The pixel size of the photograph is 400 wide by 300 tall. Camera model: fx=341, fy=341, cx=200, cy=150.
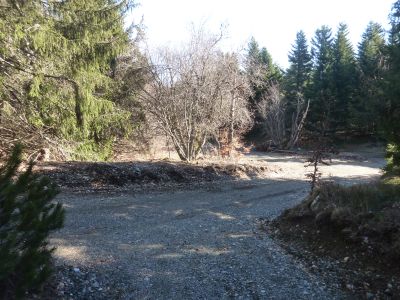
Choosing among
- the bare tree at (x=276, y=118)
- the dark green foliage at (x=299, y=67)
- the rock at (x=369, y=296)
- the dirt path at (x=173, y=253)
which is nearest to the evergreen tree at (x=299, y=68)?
the dark green foliage at (x=299, y=67)

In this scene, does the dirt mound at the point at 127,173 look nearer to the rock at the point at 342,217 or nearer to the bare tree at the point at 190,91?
the bare tree at the point at 190,91

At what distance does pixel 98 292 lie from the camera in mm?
4168

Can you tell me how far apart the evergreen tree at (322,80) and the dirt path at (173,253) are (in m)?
31.2

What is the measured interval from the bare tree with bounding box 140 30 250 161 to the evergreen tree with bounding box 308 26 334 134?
75.2ft

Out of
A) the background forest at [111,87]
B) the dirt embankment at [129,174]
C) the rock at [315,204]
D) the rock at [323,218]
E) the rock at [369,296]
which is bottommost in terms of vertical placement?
the rock at [369,296]

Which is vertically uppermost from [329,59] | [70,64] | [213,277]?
[329,59]

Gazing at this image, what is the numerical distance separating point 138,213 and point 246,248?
10.2ft

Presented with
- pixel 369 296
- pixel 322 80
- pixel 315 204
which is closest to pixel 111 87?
pixel 315 204

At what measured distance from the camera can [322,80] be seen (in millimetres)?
40812

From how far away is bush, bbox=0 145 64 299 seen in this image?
266 centimetres

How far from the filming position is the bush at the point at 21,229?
2.66 metres

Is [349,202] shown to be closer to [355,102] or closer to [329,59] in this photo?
[355,102]

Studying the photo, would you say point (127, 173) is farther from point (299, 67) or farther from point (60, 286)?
point (299, 67)

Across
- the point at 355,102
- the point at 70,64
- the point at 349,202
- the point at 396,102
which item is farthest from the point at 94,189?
the point at 355,102
